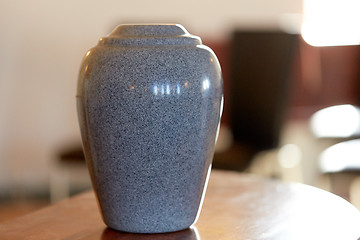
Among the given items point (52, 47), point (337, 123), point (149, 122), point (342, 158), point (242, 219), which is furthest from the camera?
point (52, 47)

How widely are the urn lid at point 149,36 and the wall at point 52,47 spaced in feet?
7.34

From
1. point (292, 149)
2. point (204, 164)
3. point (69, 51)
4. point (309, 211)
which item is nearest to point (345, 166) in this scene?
point (292, 149)

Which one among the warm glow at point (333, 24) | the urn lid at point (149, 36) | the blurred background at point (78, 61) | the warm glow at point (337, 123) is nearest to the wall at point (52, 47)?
the blurred background at point (78, 61)

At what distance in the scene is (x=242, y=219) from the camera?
1.01m

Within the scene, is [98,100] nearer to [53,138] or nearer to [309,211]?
[309,211]

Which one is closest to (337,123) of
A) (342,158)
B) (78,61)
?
(342,158)

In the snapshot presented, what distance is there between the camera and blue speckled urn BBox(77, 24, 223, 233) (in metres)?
0.88

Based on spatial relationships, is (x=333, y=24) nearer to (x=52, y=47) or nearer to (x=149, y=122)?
(x=52, y=47)

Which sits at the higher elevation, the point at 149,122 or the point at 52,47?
the point at 149,122

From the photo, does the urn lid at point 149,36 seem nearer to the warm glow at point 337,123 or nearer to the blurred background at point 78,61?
the warm glow at point 337,123

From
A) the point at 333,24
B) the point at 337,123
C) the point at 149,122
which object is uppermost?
the point at 149,122

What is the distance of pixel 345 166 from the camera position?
2123 millimetres

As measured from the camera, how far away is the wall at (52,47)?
10.4 feet

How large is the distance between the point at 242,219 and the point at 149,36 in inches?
12.7
